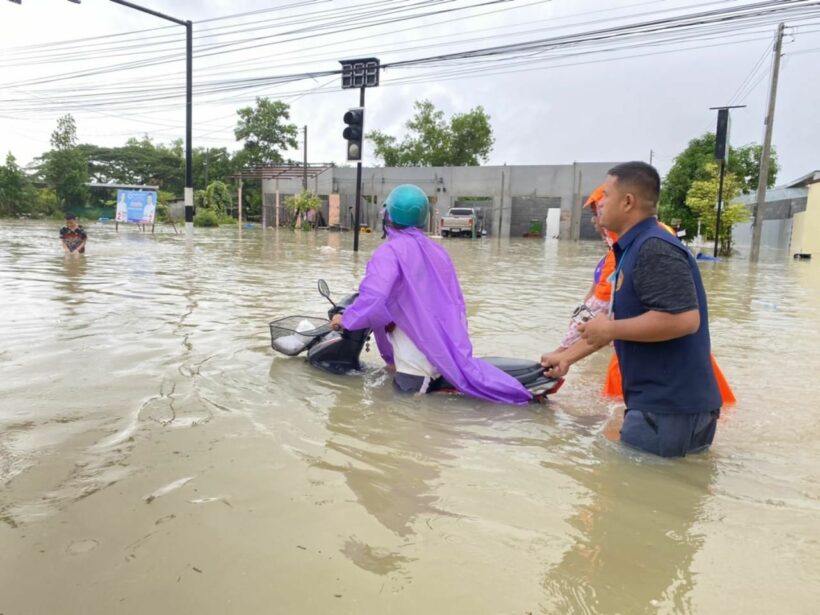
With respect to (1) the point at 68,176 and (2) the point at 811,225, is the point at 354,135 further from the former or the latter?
(1) the point at 68,176

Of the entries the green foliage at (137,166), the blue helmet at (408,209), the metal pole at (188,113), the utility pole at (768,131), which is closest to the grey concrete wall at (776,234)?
the utility pole at (768,131)

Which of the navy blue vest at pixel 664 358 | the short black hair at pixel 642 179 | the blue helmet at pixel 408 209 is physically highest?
the short black hair at pixel 642 179

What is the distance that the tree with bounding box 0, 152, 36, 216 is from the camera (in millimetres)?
40344

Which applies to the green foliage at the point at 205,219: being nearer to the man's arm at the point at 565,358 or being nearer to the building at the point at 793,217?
the building at the point at 793,217

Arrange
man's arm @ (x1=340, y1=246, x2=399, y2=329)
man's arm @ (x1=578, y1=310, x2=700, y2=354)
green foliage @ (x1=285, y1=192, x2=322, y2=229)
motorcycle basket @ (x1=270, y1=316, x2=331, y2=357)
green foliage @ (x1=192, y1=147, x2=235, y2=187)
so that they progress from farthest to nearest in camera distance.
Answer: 1. green foliage @ (x1=192, y1=147, x2=235, y2=187)
2. green foliage @ (x1=285, y1=192, x2=322, y2=229)
3. motorcycle basket @ (x1=270, y1=316, x2=331, y2=357)
4. man's arm @ (x1=340, y1=246, x2=399, y2=329)
5. man's arm @ (x1=578, y1=310, x2=700, y2=354)

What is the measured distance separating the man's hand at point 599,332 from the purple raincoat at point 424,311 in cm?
124

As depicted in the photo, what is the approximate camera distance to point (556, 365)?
346 centimetres

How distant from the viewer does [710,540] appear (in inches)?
88.7

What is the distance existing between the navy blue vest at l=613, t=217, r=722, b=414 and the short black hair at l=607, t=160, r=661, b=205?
12 centimetres

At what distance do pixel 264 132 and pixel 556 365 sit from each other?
53.5m

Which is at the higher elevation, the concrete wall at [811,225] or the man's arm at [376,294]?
the concrete wall at [811,225]

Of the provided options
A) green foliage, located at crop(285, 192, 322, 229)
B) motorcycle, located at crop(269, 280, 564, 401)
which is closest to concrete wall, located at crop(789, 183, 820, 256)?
green foliage, located at crop(285, 192, 322, 229)

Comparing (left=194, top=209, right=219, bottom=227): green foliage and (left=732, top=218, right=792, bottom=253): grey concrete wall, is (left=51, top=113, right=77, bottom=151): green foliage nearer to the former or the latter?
(left=194, top=209, right=219, bottom=227): green foliage

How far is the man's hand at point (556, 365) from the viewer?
333 centimetres
